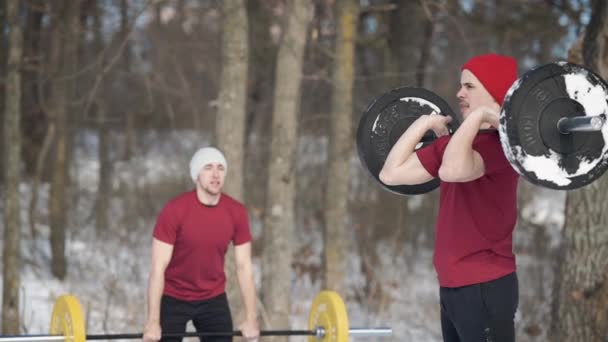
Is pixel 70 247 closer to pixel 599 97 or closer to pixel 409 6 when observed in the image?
pixel 409 6

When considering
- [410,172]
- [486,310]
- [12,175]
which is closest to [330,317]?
[486,310]

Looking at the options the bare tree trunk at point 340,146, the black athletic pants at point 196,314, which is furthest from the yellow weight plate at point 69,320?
the bare tree trunk at point 340,146

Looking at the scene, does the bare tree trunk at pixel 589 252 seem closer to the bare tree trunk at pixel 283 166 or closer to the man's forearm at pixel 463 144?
the bare tree trunk at pixel 283 166

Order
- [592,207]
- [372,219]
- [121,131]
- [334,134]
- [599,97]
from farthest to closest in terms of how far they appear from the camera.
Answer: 1. [121,131]
2. [372,219]
3. [334,134]
4. [592,207]
5. [599,97]

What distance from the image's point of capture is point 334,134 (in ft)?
28.5

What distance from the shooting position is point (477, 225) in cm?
363

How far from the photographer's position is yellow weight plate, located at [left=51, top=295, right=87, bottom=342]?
5066 mm

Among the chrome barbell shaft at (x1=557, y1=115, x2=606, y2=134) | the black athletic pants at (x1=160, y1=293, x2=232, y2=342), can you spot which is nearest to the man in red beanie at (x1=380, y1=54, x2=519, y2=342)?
the chrome barbell shaft at (x1=557, y1=115, x2=606, y2=134)

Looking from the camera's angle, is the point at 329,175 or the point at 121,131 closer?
the point at 329,175

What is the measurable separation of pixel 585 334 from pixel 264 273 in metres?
2.73

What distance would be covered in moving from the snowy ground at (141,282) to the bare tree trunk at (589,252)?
2642 mm

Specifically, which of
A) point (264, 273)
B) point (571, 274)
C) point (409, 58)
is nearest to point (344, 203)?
point (264, 273)

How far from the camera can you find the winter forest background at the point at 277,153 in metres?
7.20

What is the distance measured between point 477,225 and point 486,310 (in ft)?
1.11
